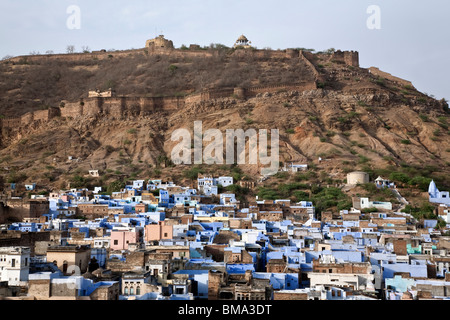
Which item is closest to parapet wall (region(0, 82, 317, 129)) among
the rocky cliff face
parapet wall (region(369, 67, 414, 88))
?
the rocky cliff face

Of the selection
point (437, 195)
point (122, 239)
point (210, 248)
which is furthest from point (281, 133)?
point (210, 248)

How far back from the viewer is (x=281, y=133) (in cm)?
4641

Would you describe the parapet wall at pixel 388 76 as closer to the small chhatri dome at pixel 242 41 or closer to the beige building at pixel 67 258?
the small chhatri dome at pixel 242 41

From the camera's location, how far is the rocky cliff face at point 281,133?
42.7 m

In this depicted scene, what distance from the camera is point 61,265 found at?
16.2m

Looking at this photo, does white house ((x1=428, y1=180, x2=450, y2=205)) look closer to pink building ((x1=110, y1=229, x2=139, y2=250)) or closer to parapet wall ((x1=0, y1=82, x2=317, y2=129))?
parapet wall ((x1=0, y1=82, x2=317, y2=129))

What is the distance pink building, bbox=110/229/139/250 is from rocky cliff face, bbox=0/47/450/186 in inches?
724

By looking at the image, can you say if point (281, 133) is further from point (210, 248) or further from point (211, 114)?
point (210, 248)

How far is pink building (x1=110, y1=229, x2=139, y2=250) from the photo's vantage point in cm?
2189

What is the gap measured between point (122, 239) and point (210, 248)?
3.17m
